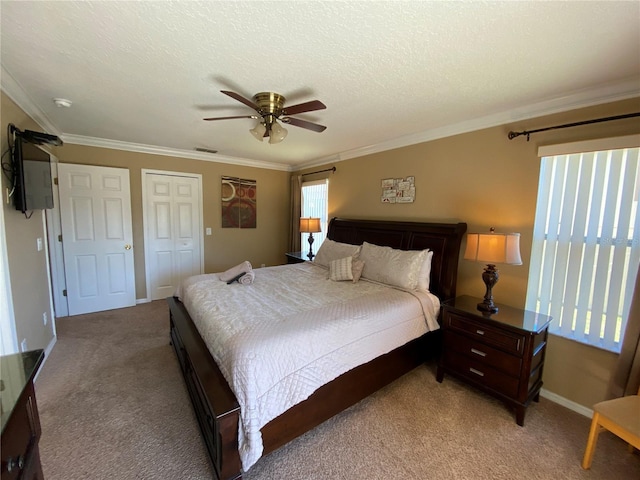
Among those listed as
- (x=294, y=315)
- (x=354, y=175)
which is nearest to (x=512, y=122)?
(x=354, y=175)

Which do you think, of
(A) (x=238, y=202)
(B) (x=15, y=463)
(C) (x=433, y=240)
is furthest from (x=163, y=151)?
(B) (x=15, y=463)

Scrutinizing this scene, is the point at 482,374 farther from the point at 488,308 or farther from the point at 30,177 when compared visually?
the point at 30,177

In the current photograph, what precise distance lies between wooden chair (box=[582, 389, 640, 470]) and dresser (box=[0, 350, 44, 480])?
2593mm

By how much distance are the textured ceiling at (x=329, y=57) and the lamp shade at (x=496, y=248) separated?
1.12 metres

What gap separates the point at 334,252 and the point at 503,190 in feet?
6.25

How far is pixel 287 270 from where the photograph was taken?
335cm

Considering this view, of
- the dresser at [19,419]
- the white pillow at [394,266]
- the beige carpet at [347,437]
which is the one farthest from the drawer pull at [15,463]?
the white pillow at [394,266]

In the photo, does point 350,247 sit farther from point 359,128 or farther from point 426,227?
point 359,128

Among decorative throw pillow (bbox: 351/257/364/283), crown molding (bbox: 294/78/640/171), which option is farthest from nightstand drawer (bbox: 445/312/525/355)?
crown molding (bbox: 294/78/640/171)

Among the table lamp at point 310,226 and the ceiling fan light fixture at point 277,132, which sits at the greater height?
the ceiling fan light fixture at point 277,132

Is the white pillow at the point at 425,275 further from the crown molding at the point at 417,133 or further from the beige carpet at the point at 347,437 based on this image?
the crown molding at the point at 417,133

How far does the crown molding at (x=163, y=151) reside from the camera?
11.8ft

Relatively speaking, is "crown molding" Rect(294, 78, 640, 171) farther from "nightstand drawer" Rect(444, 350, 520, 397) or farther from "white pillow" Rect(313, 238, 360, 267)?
"nightstand drawer" Rect(444, 350, 520, 397)

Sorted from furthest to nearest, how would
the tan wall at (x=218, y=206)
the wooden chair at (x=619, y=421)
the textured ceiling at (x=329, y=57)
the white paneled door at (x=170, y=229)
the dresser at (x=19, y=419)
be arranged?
the white paneled door at (x=170, y=229)
the tan wall at (x=218, y=206)
the wooden chair at (x=619, y=421)
the textured ceiling at (x=329, y=57)
the dresser at (x=19, y=419)
